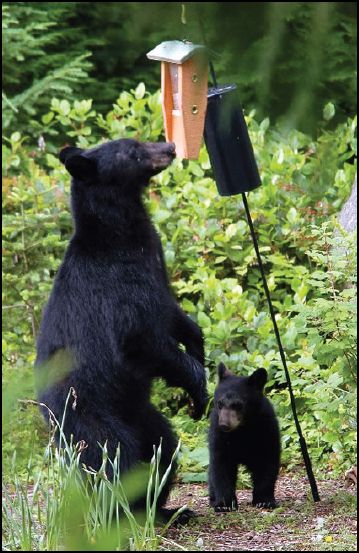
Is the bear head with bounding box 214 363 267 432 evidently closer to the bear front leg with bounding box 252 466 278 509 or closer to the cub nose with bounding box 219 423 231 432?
the cub nose with bounding box 219 423 231 432

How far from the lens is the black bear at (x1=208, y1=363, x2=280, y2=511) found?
15.5ft

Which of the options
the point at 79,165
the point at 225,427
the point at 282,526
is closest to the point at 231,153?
the point at 79,165

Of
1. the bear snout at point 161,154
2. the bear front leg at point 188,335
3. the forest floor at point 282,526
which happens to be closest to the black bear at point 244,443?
the forest floor at point 282,526

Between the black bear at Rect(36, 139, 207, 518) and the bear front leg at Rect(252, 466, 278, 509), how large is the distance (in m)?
0.45

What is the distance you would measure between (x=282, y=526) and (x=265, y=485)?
31 cm

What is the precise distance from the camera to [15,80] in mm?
9398

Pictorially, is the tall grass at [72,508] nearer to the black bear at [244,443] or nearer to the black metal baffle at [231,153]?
the black bear at [244,443]

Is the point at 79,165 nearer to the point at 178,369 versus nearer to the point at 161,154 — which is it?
the point at 161,154

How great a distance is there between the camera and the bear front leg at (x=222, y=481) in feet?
15.5

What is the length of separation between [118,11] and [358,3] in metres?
0.56

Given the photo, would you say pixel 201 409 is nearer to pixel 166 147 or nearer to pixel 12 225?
pixel 166 147

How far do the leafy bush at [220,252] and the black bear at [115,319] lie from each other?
103 cm

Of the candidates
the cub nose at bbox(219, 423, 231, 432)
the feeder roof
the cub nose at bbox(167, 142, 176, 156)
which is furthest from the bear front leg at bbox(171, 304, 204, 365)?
the feeder roof

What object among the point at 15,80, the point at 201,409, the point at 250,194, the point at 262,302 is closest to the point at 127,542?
the point at 201,409
